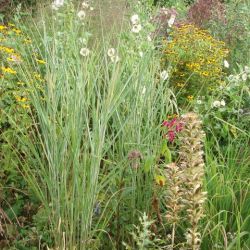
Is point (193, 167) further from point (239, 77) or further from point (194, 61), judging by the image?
point (194, 61)

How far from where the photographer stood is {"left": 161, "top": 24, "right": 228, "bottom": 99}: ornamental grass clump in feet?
15.3

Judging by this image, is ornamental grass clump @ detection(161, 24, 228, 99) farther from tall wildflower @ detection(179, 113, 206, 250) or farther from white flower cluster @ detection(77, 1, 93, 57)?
tall wildflower @ detection(179, 113, 206, 250)

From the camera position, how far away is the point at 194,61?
4.77 meters

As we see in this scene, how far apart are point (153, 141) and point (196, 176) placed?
1050 millimetres

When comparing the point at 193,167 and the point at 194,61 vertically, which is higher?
the point at 193,167

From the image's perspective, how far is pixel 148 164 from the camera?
2.75 metres

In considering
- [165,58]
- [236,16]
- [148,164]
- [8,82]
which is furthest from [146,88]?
[236,16]

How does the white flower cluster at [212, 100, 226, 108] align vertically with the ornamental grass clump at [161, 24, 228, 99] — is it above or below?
below

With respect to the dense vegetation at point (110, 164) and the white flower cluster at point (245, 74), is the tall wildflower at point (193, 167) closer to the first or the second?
the dense vegetation at point (110, 164)

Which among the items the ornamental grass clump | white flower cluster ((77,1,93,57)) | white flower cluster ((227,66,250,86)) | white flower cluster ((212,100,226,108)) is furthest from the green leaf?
the ornamental grass clump

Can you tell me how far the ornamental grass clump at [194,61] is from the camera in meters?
4.65

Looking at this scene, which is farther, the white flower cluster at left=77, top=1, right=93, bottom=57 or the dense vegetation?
the white flower cluster at left=77, top=1, right=93, bottom=57

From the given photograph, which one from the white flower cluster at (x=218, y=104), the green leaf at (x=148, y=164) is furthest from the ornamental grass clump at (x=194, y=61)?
the green leaf at (x=148, y=164)

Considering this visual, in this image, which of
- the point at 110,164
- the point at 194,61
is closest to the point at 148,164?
the point at 110,164
